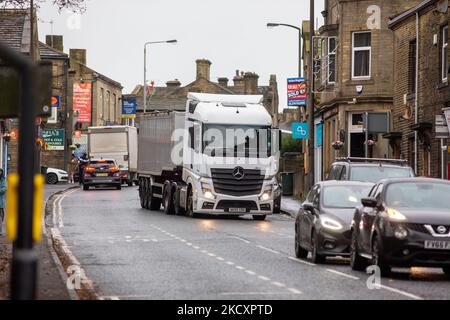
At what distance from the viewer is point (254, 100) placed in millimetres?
38438

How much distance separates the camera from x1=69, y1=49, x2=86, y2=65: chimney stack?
112 m

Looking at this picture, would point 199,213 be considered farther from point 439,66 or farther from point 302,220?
point 302,220

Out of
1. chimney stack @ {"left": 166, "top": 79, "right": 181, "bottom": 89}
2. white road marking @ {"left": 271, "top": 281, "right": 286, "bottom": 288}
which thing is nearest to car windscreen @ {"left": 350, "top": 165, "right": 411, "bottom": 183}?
white road marking @ {"left": 271, "top": 281, "right": 286, "bottom": 288}

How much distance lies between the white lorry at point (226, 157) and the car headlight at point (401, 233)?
1916cm

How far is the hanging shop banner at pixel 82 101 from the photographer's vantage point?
307ft

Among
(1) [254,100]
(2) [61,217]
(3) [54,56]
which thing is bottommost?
(2) [61,217]

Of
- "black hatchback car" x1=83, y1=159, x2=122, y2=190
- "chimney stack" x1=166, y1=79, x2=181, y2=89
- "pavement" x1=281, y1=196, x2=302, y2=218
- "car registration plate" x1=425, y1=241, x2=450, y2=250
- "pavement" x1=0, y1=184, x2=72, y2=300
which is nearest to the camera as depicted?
"pavement" x1=0, y1=184, x2=72, y2=300

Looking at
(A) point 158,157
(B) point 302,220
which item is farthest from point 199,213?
(B) point 302,220

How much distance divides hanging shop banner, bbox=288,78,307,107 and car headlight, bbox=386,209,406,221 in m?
32.9

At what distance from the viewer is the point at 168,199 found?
40000 mm

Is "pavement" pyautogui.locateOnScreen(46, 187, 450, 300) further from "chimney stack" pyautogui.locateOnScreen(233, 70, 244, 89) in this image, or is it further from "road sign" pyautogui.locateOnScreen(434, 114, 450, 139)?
"chimney stack" pyautogui.locateOnScreen(233, 70, 244, 89)

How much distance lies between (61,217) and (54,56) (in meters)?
53.8

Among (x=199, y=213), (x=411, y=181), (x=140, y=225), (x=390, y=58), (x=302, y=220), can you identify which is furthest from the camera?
(x=390, y=58)

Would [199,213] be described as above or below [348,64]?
below
